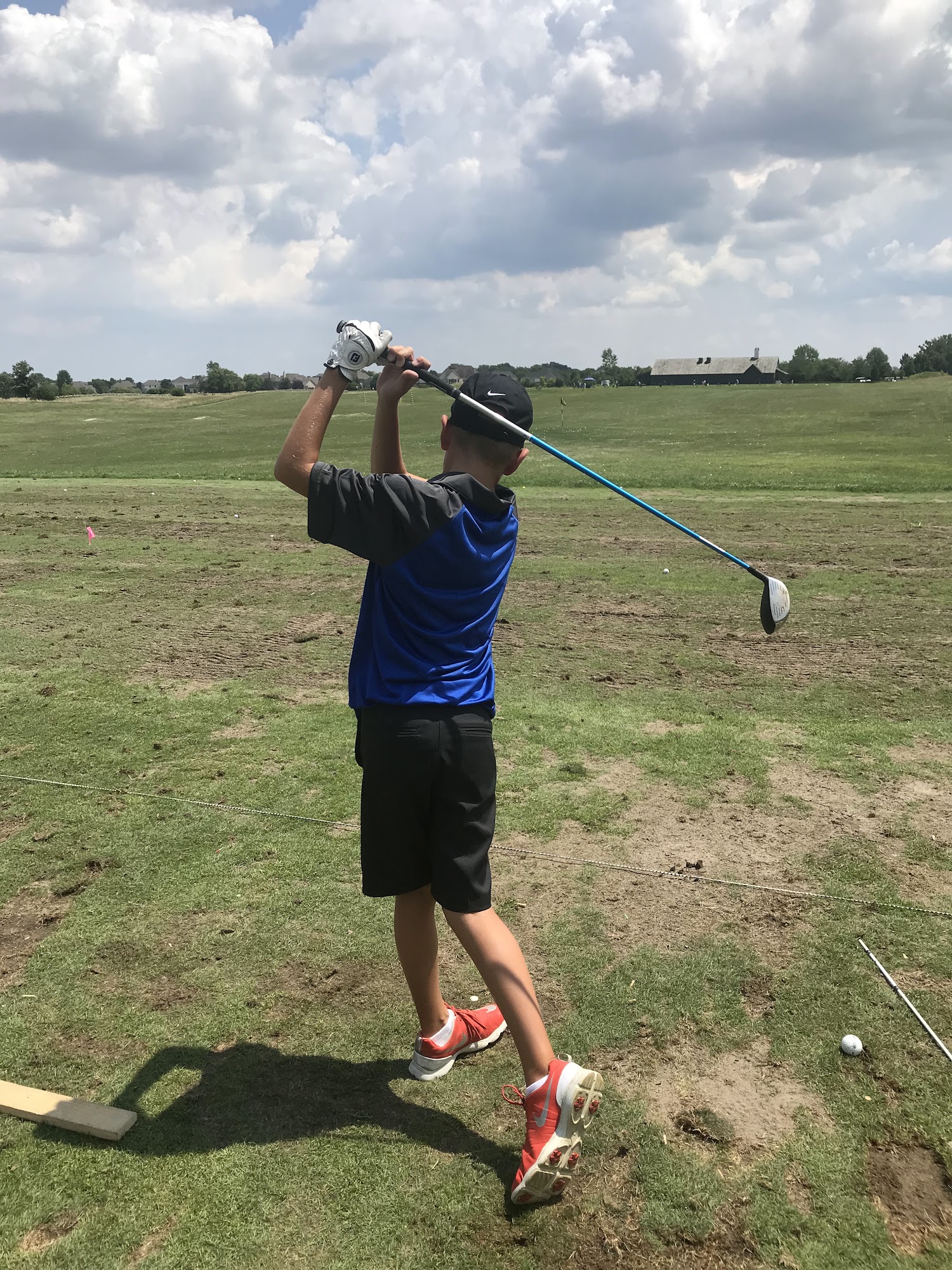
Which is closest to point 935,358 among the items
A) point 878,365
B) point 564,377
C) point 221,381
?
point 878,365

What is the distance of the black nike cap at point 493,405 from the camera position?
3072 mm

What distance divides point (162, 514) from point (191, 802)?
12.7 metres

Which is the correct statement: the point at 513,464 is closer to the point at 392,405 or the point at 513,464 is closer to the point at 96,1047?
the point at 392,405

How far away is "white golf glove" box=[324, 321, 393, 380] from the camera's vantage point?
2.97 m

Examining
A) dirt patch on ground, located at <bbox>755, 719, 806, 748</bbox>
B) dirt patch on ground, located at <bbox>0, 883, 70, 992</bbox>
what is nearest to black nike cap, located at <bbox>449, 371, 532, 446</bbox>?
dirt patch on ground, located at <bbox>0, 883, 70, 992</bbox>

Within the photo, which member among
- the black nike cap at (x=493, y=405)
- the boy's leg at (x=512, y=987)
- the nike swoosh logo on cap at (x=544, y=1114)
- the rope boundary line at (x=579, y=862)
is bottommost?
the rope boundary line at (x=579, y=862)

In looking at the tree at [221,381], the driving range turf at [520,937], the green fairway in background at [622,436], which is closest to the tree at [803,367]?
the green fairway in background at [622,436]

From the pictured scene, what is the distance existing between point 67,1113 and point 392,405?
256 cm

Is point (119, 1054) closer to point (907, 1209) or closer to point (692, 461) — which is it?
point (907, 1209)

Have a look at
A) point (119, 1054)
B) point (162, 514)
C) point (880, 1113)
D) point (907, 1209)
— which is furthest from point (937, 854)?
point (162, 514)

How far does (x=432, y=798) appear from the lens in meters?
3.12

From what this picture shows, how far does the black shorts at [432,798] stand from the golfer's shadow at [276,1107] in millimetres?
752

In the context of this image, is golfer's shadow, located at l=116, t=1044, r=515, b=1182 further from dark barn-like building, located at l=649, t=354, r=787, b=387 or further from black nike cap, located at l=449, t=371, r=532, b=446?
dark barn-like building, located at l=649, t=354, r=787, b=387

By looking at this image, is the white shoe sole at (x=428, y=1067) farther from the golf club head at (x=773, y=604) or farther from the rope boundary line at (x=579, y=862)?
the golf club head at (x=773, y=604)
